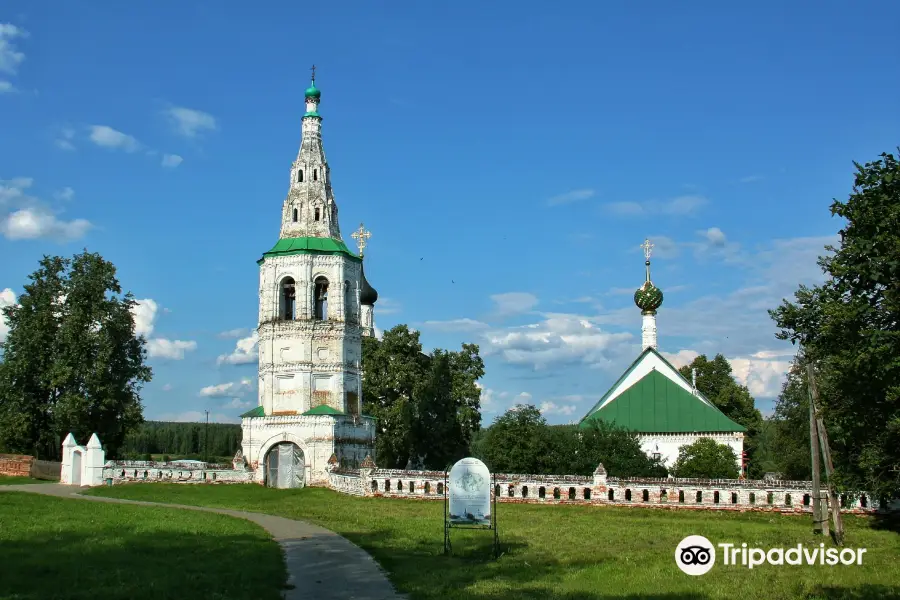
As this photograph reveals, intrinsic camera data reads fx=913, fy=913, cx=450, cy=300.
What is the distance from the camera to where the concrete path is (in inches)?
576

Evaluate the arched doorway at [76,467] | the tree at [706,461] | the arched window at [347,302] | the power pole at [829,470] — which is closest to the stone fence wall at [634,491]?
the power pole at [829,470]

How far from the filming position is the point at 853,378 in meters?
23.1

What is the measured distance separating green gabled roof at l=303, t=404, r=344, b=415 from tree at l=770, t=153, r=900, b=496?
24.2 m

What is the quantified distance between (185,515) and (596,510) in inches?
588

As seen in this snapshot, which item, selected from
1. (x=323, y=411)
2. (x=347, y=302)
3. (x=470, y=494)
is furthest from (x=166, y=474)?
(x=470, y=494)

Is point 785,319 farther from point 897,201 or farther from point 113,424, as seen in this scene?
point 113,424

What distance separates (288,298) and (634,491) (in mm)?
20806

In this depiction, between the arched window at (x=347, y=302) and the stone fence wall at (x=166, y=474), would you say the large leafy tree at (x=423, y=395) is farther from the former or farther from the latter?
the stone fence wall at (x=166, y=474)

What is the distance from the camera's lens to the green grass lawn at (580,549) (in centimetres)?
1570

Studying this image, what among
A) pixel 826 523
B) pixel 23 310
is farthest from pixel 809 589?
pixel 23 310

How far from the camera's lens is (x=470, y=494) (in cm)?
2097

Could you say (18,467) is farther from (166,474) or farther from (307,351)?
(307,351)

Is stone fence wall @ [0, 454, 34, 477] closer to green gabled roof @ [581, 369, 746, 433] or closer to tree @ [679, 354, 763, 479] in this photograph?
green gabled roof @ [581, 369, 746, 433]

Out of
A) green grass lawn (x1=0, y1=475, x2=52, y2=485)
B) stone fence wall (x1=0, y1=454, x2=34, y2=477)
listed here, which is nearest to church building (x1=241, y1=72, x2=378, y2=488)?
green grass lawn (x1=0, y1=475, x2=52, y2=485)
